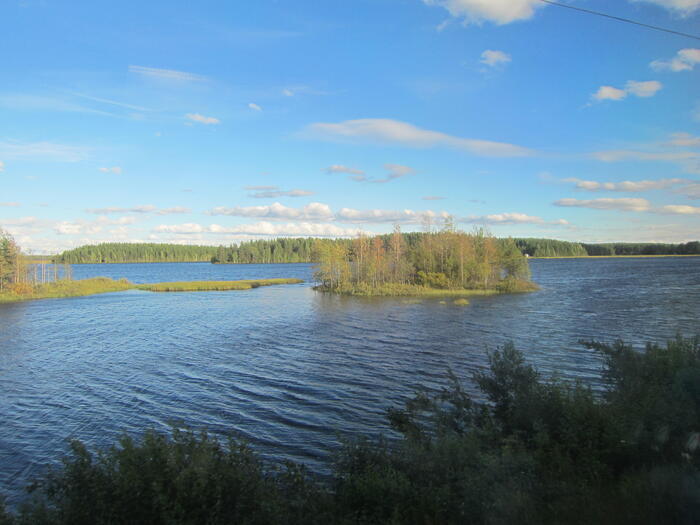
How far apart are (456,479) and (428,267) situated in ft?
216

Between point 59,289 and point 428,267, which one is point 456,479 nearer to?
point 428,267

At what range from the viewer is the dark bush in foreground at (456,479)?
23.1ft

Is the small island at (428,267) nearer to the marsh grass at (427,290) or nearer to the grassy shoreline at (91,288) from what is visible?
the marsh grass at (427,290)

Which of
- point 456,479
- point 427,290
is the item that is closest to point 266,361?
point 456,479

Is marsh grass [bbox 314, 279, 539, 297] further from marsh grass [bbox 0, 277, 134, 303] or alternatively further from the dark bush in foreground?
the dark bush in foreground

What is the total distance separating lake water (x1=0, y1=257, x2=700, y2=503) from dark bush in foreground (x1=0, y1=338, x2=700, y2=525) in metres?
1.76

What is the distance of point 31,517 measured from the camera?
7.16m

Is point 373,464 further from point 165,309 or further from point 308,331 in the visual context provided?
point 165,309

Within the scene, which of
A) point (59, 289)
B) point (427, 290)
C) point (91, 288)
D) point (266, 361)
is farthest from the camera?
point (91, 288)

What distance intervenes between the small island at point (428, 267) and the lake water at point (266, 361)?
15.3 metres

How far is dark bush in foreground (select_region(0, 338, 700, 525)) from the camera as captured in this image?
7031 mm

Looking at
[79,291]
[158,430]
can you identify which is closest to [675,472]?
[158,430]

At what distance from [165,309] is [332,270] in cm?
2998

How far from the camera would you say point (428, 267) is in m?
73.0
